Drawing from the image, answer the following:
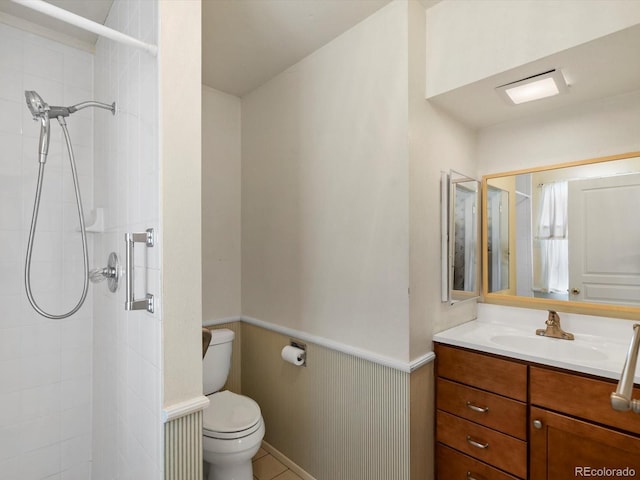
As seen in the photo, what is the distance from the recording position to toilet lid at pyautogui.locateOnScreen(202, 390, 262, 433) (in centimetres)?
171

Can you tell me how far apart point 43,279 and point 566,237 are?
2.80 metres

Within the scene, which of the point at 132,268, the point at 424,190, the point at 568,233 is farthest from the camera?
the point at 568,233

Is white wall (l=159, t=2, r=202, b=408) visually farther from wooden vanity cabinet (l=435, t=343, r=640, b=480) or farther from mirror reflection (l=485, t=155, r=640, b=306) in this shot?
mirror reflection (l=485, t=155, r=640, b=306)

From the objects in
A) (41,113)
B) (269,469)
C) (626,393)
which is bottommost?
(269,469)

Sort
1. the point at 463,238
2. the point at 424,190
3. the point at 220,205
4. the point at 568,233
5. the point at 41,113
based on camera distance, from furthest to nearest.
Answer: the point at 220,205
the point at 463,238
the point at 568,233
the point at 424,190
the point at 41,113

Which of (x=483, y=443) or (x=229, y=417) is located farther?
(x=229, y=417)

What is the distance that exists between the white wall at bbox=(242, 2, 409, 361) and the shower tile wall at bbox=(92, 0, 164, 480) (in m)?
0.95

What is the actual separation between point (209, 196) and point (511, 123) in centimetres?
199

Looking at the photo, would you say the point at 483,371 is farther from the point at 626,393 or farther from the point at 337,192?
the point at 337,192

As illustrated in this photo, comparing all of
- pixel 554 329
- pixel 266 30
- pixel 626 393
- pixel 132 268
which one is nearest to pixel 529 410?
pixel 554 329

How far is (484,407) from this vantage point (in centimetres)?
158

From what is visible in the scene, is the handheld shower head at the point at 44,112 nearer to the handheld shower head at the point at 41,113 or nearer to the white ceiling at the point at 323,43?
the handheld shower head at the point at 41,113

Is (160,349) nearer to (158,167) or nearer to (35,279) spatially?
(158,167)

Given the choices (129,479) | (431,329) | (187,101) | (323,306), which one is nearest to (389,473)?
(431,329)
